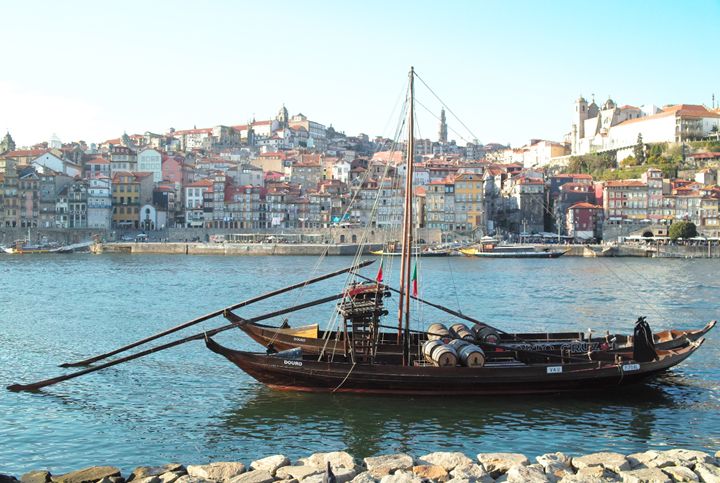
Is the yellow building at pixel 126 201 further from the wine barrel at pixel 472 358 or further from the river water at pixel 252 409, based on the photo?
the wine barrel at pixel 472 358

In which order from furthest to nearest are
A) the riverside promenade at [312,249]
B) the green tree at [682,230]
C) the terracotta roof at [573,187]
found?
the terracotta roof at [573,187]
the green tree at [682,230]
the riverside promenade at [312,249]

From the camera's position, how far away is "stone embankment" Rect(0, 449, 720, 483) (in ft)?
36.7

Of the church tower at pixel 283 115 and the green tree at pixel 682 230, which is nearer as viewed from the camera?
the green tree at pixel 682 230

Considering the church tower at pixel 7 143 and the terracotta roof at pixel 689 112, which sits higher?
the terracotta roof at pixel 689 112

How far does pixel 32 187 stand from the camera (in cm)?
9362

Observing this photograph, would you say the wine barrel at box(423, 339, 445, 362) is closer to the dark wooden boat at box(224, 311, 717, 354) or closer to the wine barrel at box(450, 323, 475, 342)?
the wine barrel at box(450, 323, 475, 342)

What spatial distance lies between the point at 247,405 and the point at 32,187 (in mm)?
85617

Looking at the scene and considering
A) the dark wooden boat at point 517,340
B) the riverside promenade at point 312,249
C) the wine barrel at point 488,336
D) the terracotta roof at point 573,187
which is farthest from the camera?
the terracotta roof at point 573,187

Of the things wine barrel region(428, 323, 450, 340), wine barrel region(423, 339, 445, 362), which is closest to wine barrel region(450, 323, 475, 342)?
wine barrel region(428, 323, 450, 340)

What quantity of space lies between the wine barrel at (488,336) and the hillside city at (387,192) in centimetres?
Result: 6022

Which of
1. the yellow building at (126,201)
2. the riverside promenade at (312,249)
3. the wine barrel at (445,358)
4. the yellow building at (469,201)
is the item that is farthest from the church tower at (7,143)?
the wine barrel at (445,358)

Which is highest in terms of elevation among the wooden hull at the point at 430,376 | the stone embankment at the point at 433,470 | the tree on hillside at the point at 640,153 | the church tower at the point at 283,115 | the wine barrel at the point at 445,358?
the church tower at the point at 283,115

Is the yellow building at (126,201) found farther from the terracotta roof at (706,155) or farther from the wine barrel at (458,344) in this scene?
the wine barrel at (458,344)

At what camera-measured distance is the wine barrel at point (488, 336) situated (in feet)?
63.9
